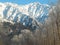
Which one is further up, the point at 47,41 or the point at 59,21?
the point at 59,21

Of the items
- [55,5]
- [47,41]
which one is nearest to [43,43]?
[47,41]

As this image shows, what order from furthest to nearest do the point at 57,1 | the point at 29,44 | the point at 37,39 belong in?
the point at 29,44, the point at 37,39, the point at 57,1

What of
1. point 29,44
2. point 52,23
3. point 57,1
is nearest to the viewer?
point 57,1

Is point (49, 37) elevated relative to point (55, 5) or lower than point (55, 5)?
lower

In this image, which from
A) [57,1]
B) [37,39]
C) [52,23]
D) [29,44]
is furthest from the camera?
[29,44]

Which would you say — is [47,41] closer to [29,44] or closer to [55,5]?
[55,5]

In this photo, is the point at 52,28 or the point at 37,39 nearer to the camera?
the point at 52,28

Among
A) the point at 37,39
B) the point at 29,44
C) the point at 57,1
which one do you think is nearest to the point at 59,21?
the point at 57,1

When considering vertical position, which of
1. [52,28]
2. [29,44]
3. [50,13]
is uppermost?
[50,13]

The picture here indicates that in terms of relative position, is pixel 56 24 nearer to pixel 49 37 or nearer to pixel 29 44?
pixel 49 37
